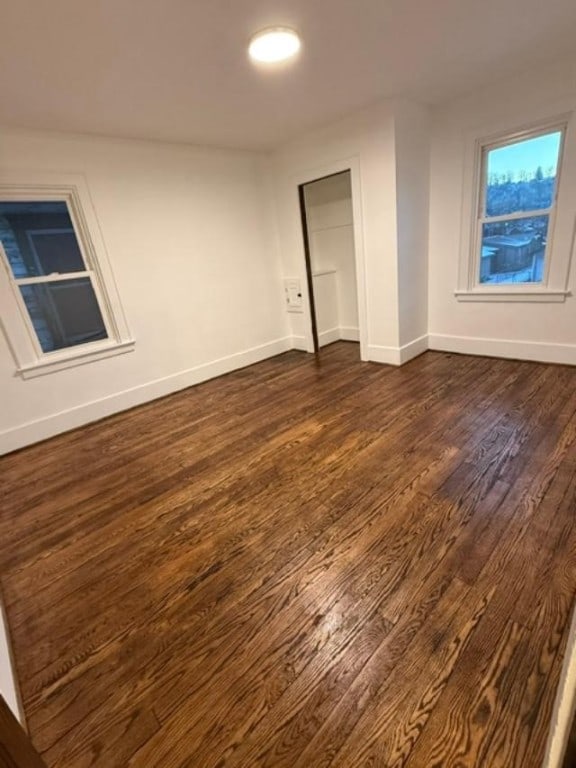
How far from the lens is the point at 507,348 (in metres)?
3.67

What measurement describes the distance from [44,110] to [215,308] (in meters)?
2.15

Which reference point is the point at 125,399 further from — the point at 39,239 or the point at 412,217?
the point at 412,217

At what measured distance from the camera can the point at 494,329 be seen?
146 inches

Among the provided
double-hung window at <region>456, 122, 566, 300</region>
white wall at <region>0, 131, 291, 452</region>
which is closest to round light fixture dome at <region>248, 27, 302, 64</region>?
white wall at <region>0, 131, 291, 452</region>

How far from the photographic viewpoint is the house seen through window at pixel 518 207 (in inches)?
124

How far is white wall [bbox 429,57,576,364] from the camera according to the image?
2953 mm

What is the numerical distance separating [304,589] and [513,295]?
342 cm

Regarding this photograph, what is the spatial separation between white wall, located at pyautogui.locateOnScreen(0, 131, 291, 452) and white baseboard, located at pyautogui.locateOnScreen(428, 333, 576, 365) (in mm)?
2220

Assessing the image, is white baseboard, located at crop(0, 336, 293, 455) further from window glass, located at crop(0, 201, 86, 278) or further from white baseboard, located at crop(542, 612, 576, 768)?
white baseboard, located at crop(542, 612, 576, 768)

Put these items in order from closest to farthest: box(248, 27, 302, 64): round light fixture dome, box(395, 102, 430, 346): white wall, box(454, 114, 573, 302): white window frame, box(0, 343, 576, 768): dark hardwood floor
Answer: box(0, 343, 576, 768): dark hardwood floor → box(248, 27, 302, 64): round light fixture dome → box(454, 114, 573, 302): white window frame → box(395, 102, 430, 346): white wall

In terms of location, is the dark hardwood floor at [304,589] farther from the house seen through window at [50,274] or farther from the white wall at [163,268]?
the house seen through window at [50,274]

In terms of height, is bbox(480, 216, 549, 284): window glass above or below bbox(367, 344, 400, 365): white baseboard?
above

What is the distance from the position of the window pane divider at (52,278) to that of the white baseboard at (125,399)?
1.14m

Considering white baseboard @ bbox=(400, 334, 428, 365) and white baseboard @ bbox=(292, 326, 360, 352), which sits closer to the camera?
white baseboard @ bbox=(400, 334, 428, 365)
